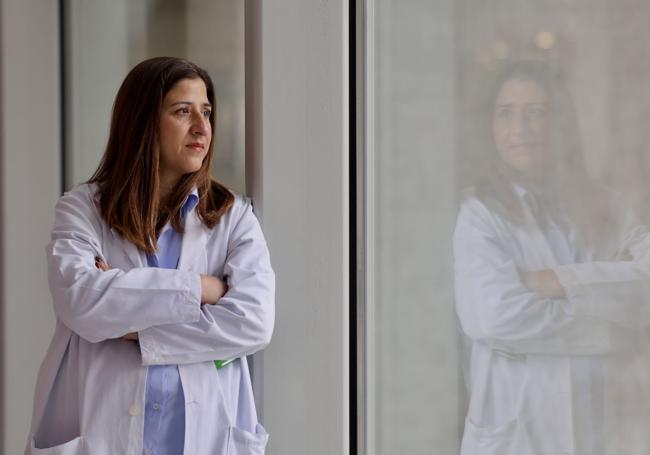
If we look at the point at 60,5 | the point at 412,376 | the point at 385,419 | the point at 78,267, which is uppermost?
the point at 60,5

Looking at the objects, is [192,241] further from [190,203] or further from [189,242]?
Answer: [190,203]

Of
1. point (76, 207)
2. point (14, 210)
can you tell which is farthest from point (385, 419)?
point (14, 210)

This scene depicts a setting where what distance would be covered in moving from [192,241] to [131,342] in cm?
30

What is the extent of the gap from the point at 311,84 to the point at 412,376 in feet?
2.71

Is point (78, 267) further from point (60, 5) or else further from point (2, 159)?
point (60, 5)

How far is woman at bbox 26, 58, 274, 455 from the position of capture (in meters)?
1.85

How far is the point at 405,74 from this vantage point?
2.03m

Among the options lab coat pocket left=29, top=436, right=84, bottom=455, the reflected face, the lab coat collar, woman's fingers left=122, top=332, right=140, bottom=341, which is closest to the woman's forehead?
the reflected face

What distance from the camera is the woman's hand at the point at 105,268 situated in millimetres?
1879

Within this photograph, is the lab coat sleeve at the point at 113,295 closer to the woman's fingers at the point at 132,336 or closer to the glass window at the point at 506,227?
the woman's fingers at the point at 132,336

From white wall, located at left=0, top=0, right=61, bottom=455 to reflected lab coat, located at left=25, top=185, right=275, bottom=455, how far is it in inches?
45.1

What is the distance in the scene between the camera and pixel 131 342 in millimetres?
Result: 1929

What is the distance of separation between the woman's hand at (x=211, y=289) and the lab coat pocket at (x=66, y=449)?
44 centimetres

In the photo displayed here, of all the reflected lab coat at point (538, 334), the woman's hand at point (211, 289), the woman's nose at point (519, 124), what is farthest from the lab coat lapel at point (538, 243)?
the woman's hand at point (211, 289)
